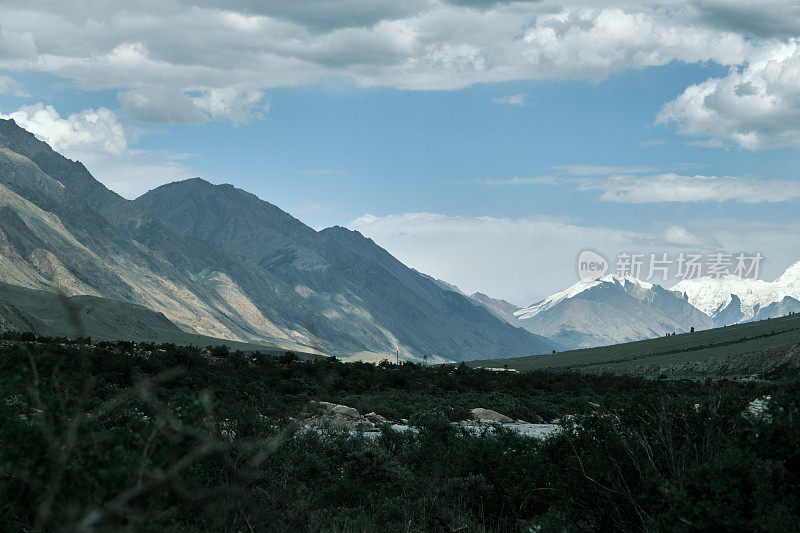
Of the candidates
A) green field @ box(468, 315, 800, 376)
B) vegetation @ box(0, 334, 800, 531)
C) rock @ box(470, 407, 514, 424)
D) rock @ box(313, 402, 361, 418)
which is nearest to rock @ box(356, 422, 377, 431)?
rock @ box(313, 402, 361, 418)

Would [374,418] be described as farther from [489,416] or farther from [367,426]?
[489,416]

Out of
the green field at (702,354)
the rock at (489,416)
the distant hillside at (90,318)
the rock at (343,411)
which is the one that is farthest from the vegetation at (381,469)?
the distant hillside at (90,318)

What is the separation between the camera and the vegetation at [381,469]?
552cm

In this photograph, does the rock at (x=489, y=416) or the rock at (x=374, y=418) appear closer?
the rock at (x=374, y=418)

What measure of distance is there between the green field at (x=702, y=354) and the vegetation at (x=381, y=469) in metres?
80.7

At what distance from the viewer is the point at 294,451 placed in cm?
1536

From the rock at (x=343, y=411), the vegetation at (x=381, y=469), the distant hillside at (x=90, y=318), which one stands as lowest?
the distant hillside at (x=90, y=318)

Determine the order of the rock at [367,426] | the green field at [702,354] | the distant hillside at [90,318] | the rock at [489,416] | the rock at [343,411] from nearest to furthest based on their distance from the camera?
the rock at [367,426] < the rock at [343,411] < the rock at [489,416] < the green field at [702,354] < the distant hillside at [90,318]

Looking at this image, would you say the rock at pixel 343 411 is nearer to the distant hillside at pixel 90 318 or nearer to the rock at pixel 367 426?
the rock at pixel 367 426

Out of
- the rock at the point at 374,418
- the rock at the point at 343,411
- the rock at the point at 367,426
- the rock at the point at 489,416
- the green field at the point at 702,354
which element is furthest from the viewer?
the green field at the point at 702,354

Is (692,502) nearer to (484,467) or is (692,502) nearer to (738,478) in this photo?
(738,478)

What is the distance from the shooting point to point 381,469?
1480 cm

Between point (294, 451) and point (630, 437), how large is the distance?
7333 millimetres

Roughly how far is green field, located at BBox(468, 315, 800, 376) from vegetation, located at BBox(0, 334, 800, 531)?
80715 mm
